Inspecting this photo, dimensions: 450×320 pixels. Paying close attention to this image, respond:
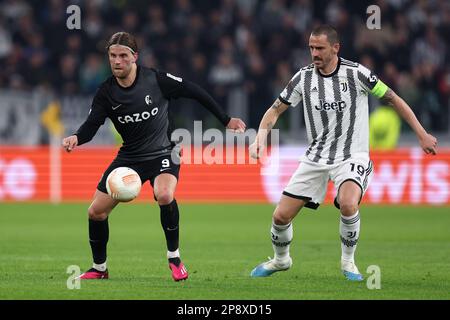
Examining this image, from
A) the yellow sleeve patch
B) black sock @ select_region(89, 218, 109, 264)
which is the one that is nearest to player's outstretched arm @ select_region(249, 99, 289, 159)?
the yellow sleeve patch

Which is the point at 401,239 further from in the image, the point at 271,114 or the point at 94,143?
the point at 94,143

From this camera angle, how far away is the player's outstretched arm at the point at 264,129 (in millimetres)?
9195

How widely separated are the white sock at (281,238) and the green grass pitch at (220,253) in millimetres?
203

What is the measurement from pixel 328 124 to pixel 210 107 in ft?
3.53

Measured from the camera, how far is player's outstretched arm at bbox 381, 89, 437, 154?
884cm

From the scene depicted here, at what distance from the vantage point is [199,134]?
65.0 feet

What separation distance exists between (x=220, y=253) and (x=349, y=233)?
290 centimetres

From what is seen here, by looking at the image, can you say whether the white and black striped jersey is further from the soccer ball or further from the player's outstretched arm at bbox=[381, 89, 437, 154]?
the soccer ball

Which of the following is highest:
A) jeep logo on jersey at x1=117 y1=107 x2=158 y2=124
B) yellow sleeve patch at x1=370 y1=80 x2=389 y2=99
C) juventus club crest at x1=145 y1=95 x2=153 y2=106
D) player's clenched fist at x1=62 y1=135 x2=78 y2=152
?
yellow sleeve patch at x1=370 y1=80 x2=389 y2=99

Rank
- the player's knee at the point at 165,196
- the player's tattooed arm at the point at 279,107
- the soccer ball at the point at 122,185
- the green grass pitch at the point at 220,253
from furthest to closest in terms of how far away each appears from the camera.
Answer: the player's tattooed arm at the point at 279,107, the player's knee at the point at 165,196, the soccer ball at the point at 122,185, the green grass pitch at the point at 220,253

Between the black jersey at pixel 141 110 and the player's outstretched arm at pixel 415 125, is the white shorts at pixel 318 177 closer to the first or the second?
the player's outstretched arm at pixel 415 125

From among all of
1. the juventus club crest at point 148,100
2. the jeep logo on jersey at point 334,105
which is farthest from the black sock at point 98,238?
the jeep logo on jersey at point 334,105

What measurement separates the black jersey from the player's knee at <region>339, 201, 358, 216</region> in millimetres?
1277
